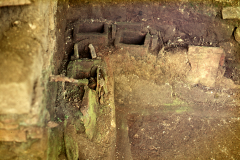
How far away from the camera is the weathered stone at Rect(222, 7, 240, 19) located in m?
3.55

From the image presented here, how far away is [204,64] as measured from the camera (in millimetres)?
3709

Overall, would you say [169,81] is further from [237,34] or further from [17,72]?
[17,72]

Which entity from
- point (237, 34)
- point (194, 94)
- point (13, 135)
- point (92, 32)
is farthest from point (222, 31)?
point (13, 135)

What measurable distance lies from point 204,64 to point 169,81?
0.69 m

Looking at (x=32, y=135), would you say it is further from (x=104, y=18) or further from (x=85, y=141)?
(x=104, y=18)

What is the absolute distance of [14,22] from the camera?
2.05m

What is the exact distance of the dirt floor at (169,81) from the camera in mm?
3477

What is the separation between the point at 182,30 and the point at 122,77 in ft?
4.65

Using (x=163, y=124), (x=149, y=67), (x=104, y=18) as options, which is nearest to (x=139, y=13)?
(x=104, y=18)

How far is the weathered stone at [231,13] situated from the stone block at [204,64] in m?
0.59

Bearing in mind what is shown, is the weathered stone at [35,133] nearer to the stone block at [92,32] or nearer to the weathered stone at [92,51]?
the weathered stone at [92,51]

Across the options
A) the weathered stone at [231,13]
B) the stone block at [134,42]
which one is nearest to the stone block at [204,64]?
the weathered stone at [231,13]

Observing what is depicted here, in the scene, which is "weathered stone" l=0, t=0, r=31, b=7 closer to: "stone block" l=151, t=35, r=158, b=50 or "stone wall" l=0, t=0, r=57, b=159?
"stone wall" l=0, t=0, r=57, b=159

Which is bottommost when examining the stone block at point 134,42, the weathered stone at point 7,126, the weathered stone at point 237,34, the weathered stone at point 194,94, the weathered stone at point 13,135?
the weathered stone at point 194,94
